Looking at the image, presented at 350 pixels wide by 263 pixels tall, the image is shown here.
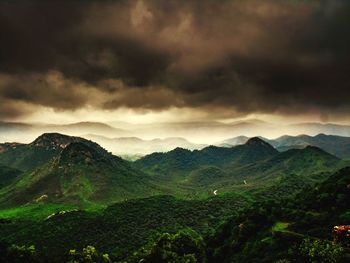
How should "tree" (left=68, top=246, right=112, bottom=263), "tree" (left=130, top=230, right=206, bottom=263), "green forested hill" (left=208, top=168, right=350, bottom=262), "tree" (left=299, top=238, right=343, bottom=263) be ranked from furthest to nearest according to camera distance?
"tree" (left=68, top=246, right=112, bottom=263) < "tree" (left=130, top=230, right=206, bottom=263) < "green forested hill" (left=208, top=168, right=350, bottom=262) < "tree" (left=299, top=238, right=343, bottom=263)

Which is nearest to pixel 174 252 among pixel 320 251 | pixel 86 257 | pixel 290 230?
pixel 86 257

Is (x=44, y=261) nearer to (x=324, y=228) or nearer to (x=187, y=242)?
(x=187, y=242)

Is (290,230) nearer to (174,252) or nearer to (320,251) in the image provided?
(320,251)

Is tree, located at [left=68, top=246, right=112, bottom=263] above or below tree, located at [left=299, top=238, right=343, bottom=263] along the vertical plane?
below

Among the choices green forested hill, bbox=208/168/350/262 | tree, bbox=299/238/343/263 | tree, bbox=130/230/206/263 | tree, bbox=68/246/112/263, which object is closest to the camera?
tree, bbox=299/238/343/263

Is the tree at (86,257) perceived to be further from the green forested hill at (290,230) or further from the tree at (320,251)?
the tree at (320,251)

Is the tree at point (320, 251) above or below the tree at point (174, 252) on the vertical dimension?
above

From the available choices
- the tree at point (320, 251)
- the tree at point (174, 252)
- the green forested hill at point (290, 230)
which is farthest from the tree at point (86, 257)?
the tree at point (320, 251)

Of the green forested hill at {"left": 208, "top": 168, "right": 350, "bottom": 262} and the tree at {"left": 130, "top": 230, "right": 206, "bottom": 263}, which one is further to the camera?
the tree at {"left": 130, "top": 230, "right": 206, "bottom": 263}

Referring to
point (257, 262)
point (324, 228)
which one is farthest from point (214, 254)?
point (324, 228)

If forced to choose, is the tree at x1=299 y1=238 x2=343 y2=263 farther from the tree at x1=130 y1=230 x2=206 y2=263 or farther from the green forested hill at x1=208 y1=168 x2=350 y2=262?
the tree at x1=130 y1=230 x2=206 y2=263

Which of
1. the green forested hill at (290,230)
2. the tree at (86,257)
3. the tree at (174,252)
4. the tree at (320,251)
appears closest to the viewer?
the tree at (320,251)

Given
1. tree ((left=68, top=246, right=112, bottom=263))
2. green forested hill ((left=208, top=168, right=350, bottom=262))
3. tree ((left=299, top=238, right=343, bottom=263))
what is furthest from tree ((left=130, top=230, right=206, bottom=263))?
tree ((left=299, top=238, right=343, bottom=263))

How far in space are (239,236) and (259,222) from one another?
34.2 feet
